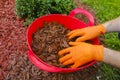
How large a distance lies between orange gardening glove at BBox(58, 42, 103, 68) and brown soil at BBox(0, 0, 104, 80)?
40 centimetres

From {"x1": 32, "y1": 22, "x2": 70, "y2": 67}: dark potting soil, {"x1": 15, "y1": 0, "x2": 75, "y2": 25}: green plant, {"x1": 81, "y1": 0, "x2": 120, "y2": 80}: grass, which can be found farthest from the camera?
{"x1": 81, "y1": 0, "x2": 120, "y2": 80}: grass

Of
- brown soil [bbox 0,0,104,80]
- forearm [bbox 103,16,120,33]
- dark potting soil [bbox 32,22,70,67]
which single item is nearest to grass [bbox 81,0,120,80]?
brown soil [bbox 0,0,104,80]

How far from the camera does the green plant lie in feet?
10.0

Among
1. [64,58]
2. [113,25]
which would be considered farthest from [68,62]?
[113,25]

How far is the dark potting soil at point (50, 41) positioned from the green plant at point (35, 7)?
0.42 meters

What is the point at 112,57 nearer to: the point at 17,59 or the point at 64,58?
the point at 64,58

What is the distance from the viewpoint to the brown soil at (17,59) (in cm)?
273

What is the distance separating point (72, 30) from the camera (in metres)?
Answer: 2.79

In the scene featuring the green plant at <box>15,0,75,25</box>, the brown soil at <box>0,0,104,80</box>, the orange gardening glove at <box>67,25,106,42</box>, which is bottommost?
the brown soil at <box>0,0,104,80</box>

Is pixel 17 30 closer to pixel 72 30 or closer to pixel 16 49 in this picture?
pixel 16 49

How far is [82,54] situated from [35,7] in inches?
39.8

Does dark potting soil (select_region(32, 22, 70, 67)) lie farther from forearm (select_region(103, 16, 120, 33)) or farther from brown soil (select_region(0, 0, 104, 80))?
forearm (select_region(103, 16, 120, 33))

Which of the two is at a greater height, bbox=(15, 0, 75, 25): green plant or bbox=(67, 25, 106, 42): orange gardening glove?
bbox=(15, 0, 75, 25): green plant

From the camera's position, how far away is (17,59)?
9.28ft
